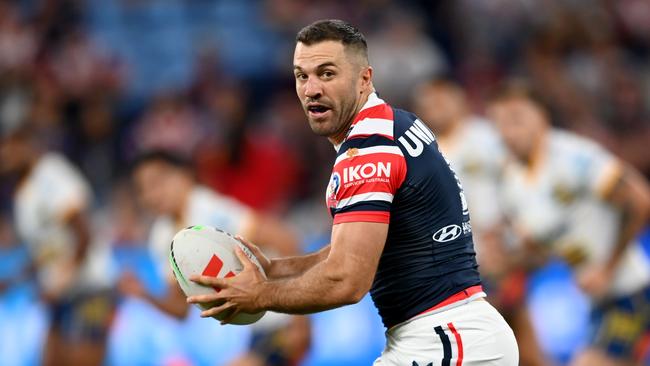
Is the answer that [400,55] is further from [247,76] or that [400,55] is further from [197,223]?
[197,223]

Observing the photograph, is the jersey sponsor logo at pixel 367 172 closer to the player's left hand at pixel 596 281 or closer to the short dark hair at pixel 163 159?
the player's left hand at pixel 596 281

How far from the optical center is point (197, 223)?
8789 mm

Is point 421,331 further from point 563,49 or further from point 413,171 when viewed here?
point 563,49

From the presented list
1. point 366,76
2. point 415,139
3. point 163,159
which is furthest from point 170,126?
point 415,139

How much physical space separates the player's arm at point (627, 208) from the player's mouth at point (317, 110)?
375 centimetres

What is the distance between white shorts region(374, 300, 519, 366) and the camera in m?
4.80

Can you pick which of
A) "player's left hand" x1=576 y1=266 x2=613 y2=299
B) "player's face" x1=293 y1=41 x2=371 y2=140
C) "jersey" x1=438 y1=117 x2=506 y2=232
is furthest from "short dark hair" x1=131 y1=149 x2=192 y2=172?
"player's face" x1=293 y1=41 x2=371 y2=140

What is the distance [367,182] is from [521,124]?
14.6ft

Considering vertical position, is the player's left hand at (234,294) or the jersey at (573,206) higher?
the jersey at (573,206)

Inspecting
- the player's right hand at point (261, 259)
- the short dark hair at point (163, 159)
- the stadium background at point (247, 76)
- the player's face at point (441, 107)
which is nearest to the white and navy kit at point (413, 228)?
the player's right hand at point (261, 259)

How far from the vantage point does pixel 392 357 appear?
4.93m

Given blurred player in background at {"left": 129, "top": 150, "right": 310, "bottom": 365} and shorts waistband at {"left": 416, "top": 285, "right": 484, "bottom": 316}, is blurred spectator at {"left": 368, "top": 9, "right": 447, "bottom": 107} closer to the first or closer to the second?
blurred player in background at {"left": 129, "top": 150, "right": 310, "bottom": 365}

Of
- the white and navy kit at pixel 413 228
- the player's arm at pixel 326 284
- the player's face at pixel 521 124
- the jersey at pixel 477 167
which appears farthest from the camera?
the jersey at pixel 477 167

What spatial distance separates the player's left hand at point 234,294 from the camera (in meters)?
4.68
